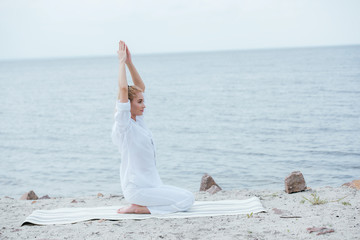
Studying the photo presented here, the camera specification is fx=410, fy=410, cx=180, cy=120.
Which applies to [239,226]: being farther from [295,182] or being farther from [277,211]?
[295,182]

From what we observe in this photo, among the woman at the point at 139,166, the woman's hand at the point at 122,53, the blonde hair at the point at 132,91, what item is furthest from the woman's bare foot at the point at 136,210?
the woman's hand at the point at 122,53

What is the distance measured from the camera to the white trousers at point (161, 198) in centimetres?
657

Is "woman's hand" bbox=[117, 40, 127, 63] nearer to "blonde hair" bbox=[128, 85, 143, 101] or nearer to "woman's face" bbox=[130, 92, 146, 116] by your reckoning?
"blonde hair" bbox=[128, 85, 143, 101]

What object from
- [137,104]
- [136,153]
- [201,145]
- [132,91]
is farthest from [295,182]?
[201,145]

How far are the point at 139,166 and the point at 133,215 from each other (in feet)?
2.58

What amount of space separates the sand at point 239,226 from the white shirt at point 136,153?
666 mm

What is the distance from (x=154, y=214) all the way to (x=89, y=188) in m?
6.69

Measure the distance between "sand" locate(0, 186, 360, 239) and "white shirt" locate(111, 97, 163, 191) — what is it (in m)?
0.67

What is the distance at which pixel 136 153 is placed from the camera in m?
6.49

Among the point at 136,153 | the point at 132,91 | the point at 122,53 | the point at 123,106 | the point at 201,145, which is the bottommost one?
the point at 201,145

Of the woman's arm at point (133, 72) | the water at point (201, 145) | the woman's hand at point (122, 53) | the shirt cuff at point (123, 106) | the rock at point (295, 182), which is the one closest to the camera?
the shirt cuff at point (123, 106)

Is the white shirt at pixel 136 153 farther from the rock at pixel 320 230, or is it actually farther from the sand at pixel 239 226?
the rock at pixel 320 230

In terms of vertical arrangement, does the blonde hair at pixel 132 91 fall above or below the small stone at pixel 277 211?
above

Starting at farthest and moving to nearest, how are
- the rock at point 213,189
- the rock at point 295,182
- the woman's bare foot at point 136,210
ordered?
the rock at point 213,189 < the rock at point 295,182 < the woman's bare foot at point 136,210
